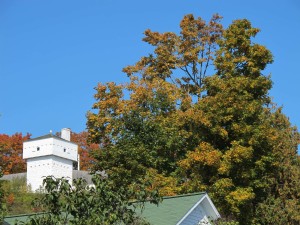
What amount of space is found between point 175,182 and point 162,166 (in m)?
2.88

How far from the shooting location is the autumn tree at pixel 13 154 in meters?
63.6

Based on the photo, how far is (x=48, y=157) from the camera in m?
50.4

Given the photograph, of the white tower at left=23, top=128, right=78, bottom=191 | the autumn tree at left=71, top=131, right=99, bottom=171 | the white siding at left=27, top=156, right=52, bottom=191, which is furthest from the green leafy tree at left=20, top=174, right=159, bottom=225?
the autumn tree at left=71, top=131, right=99, bottom=171

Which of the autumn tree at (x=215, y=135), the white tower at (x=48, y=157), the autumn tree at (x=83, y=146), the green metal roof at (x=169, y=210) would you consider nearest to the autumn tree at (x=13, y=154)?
the autumn tree at (x=83, y=146)

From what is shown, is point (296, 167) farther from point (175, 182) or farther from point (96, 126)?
point (96, 126)

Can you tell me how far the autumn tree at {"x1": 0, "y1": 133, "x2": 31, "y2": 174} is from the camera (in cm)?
6356

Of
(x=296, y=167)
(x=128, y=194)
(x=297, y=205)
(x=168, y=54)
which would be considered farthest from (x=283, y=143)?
(x=128, y=194)

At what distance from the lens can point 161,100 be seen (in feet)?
120

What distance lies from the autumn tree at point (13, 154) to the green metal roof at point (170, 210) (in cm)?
4271

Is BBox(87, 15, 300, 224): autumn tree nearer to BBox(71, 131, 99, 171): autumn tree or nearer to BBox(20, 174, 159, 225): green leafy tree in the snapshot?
BBox(20, 174, 159, 225): green leafy tree

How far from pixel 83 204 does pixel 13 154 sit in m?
55.0

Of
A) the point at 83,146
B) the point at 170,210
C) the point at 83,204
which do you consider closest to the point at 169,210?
the point at 170,210

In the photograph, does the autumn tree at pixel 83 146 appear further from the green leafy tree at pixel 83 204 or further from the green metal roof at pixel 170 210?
the green leafy tree at pixel 83 204

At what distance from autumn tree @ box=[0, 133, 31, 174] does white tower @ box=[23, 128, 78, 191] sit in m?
11.4
